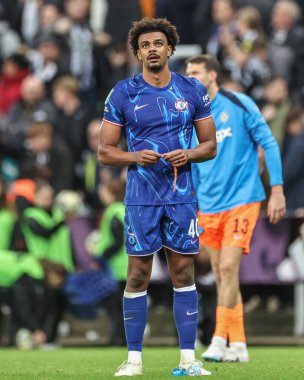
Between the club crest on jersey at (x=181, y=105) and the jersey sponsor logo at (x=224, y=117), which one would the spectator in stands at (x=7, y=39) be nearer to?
the jersey sponsor logo at (x=224, y=117)

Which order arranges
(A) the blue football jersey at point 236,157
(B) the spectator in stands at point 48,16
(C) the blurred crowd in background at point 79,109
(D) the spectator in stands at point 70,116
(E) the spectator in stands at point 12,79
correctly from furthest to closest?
(B) the spectator in stands at point 48,16 → (E) the spectator in stands at point 12,79 → (D) the spectator in stands at point 70,116 → (C) the blurred crowd in background at point 79,109 → (A) the blue football jersey at point 236,157

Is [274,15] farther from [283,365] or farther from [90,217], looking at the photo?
[283,365]

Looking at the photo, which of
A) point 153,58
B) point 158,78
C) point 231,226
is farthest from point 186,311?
point 231,226

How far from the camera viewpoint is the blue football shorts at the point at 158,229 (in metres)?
8.32

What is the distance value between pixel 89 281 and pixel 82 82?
465cm

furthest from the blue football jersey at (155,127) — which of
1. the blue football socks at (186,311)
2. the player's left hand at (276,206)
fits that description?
the player's left hand at (276,206)

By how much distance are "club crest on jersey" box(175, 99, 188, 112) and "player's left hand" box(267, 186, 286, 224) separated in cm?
191

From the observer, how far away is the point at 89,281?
49.6 feet

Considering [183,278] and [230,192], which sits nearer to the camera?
[183,278]

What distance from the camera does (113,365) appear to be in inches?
403

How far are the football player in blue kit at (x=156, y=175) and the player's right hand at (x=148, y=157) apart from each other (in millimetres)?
62

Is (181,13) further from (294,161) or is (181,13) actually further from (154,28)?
(154,28)

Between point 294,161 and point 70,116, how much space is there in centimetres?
395

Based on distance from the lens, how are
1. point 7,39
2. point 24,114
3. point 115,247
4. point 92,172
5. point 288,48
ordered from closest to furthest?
1. point 115,247
2. point 92,172
3. point 288,48
4. point 24,114
5. point 7,39
